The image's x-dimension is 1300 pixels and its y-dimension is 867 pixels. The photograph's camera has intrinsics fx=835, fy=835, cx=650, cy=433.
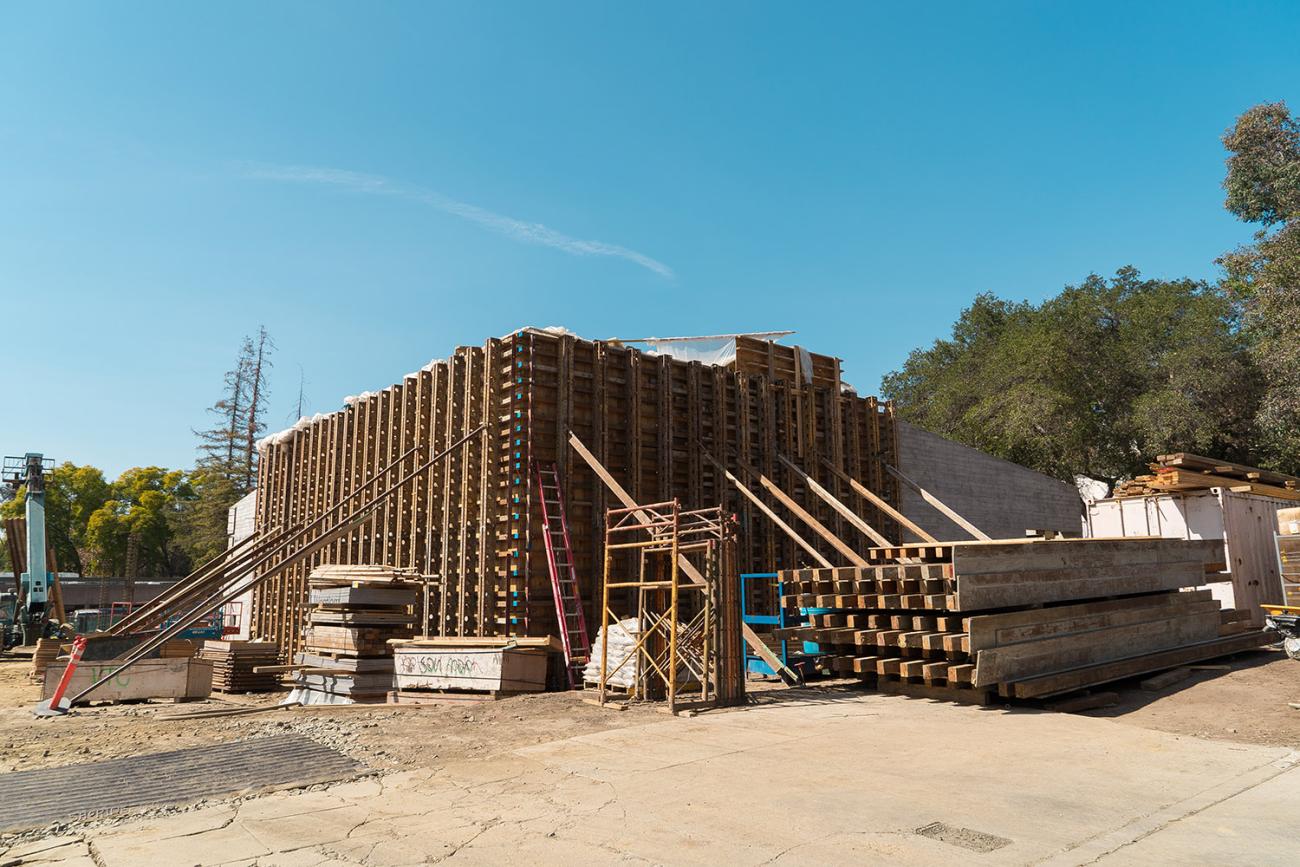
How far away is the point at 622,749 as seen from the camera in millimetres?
8633

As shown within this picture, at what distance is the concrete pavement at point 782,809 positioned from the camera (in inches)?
206

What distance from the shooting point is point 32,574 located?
28828mm

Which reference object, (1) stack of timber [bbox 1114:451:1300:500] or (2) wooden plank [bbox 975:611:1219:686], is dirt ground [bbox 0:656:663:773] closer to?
(2) wooden plank [bbox 975:611:1219:686]

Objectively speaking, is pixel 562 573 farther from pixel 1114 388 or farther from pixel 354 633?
pixel 1114 388

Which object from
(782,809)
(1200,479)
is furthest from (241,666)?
(1200,479)

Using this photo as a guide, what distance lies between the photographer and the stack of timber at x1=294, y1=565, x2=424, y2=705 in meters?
15.2

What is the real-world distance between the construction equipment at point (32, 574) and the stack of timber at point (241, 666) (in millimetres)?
13798

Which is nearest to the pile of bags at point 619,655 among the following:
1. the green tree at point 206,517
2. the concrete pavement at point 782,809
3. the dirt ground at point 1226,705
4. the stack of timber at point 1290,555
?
the concrete pavement at point 782,809

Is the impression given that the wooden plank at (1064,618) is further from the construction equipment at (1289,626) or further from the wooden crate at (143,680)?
the wooden crate at (143,680)

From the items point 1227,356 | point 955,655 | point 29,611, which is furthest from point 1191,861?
point 29,611

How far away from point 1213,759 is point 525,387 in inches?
493

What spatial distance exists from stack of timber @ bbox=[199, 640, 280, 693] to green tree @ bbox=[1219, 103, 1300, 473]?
2881 cm

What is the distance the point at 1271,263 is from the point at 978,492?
11.6m

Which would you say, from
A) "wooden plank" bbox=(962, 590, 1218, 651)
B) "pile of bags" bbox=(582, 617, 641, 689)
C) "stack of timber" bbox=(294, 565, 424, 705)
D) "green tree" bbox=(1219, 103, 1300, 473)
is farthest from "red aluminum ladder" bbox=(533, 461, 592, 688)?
"green tree" bbox=(1219, 103, 1300, 473)
